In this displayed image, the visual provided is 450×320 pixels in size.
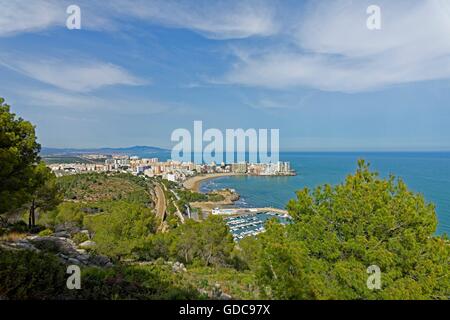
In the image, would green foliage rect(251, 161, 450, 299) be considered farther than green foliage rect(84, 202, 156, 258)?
No

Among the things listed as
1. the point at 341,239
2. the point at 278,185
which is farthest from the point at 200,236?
the point at 278,185

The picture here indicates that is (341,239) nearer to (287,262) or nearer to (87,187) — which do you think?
(287,262)

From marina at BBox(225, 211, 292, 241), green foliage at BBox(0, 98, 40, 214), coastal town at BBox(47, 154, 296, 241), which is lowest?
marina at BBox(225, 211, 292, 241)

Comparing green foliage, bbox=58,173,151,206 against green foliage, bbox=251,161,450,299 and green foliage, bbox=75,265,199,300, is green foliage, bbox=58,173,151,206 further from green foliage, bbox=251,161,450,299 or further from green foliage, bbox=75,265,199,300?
green foliage, bbox=251,161,450,299

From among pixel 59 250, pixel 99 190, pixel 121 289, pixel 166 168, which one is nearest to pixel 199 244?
pixel 59 250

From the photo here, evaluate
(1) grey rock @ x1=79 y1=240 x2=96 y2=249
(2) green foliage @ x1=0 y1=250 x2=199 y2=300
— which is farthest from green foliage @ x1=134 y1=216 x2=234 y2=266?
(2) green foliage @ x1=0 y1=250 x2=199 y2=300
